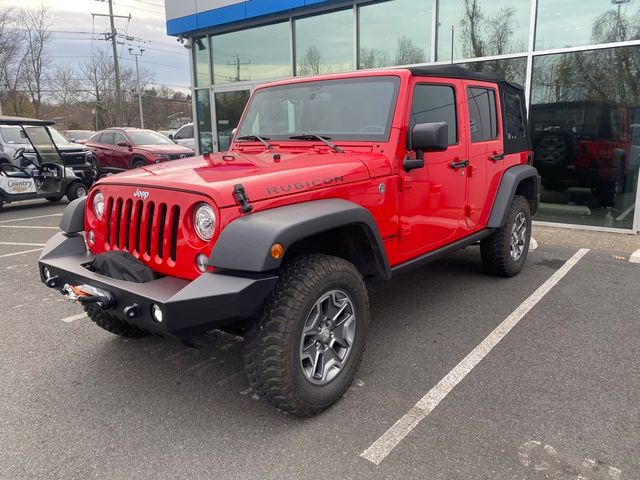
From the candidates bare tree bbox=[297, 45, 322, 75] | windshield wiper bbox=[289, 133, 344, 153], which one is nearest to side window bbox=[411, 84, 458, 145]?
windshield wiper bbox=[289, 133, 344, 153]

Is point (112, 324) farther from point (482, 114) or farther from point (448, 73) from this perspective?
point (482, 114)

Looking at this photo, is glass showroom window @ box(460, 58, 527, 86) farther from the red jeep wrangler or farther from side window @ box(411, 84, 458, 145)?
side window @ box(411, 84, 458, 145)

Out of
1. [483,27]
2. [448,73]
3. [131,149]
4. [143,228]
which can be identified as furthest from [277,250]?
[131,149]

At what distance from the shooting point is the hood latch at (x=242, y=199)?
2.52 metres

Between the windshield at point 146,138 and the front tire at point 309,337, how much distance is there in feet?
41.3

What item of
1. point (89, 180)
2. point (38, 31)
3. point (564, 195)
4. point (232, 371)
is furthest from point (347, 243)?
point (38, 31)

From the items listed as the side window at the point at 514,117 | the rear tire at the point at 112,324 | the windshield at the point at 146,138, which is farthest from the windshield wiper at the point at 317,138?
the windshield at the point at 146,138

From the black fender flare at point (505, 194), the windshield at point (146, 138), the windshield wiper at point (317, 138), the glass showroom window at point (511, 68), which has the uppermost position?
the glass showroom window at point (511, 68)

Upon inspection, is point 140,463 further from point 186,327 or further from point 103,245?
point 103,245

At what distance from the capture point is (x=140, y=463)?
2.44 m

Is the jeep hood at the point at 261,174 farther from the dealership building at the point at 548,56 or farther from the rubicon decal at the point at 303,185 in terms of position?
the dealership building at the point at 548,56

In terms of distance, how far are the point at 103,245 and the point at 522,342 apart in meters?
2.99

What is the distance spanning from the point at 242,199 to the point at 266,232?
0.85 feet

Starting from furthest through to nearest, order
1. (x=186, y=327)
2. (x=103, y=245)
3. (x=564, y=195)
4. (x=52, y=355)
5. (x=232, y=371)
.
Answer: (x=564, y=195) → (x=52, y=355) → (x=232, y=371) → (x=103, y=245) → (x=186, y=327)
